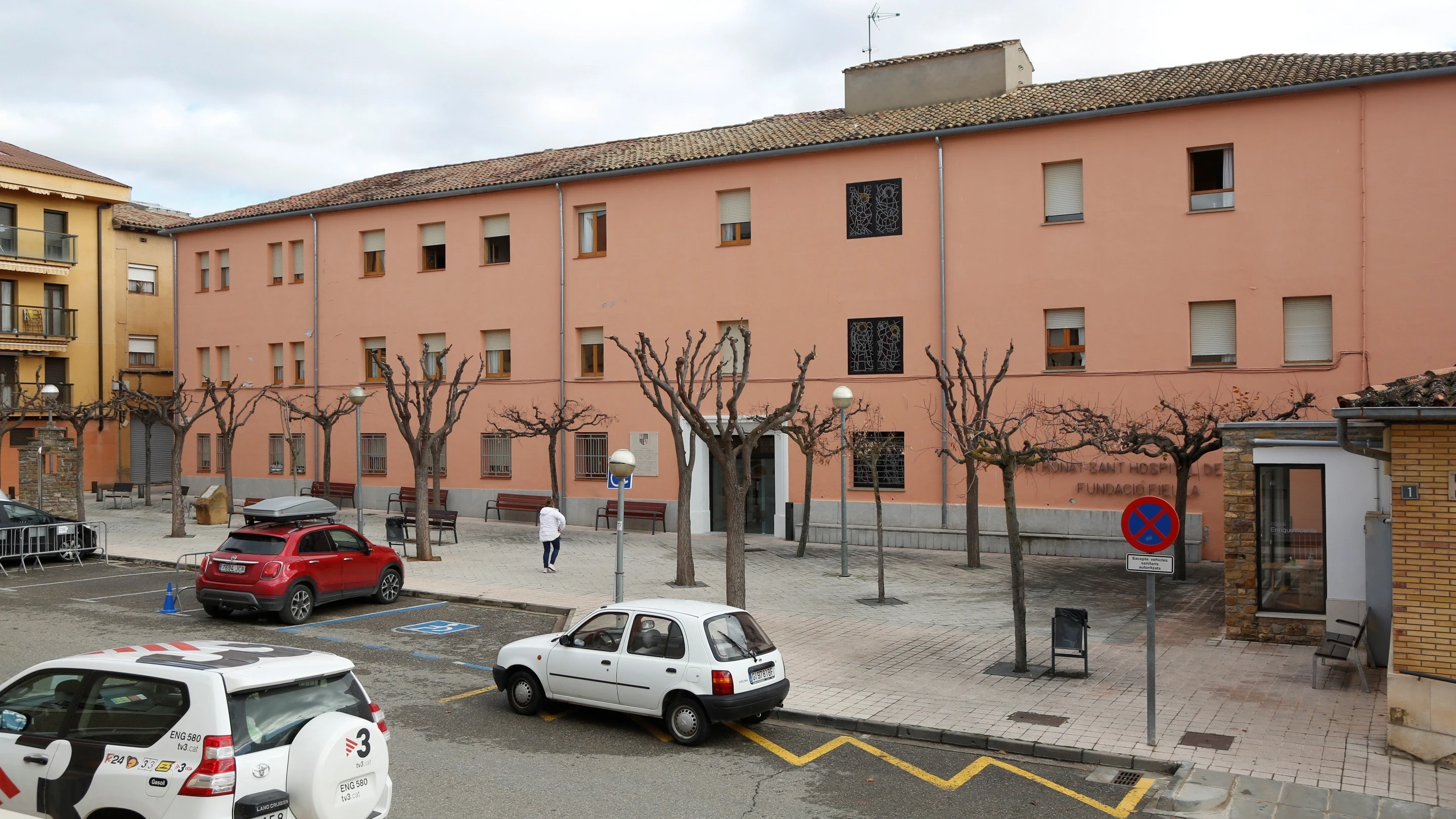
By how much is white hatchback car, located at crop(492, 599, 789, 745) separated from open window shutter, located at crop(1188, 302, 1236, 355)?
16.5 m

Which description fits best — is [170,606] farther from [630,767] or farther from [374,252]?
[374,252]

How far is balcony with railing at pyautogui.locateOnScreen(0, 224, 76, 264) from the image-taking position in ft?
123

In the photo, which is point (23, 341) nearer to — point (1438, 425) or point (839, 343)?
point (839, 343)

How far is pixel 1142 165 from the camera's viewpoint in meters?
23.7

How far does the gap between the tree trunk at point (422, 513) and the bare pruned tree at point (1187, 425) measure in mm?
13635

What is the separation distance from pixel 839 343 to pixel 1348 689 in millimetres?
16405

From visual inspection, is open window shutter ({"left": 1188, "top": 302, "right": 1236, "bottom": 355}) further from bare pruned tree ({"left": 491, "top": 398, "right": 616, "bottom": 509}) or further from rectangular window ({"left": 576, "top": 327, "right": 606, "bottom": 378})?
rectangular window ({"left": 576, "top": 327, "right": 606, "bottom": 378})

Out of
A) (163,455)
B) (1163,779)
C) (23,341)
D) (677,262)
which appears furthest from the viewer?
(163,455)

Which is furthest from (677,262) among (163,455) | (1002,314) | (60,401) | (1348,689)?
(163,455)

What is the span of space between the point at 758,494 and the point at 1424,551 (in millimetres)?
20306

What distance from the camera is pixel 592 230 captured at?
30.8m

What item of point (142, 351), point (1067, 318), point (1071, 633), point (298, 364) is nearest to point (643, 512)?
point (1067, 318)

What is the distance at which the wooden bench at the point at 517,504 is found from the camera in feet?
100

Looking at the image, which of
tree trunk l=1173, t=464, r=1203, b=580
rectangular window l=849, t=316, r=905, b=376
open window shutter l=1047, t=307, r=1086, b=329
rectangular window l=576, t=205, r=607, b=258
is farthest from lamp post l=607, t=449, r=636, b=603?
rectangular window l=576, t=205, r=607, b=258
